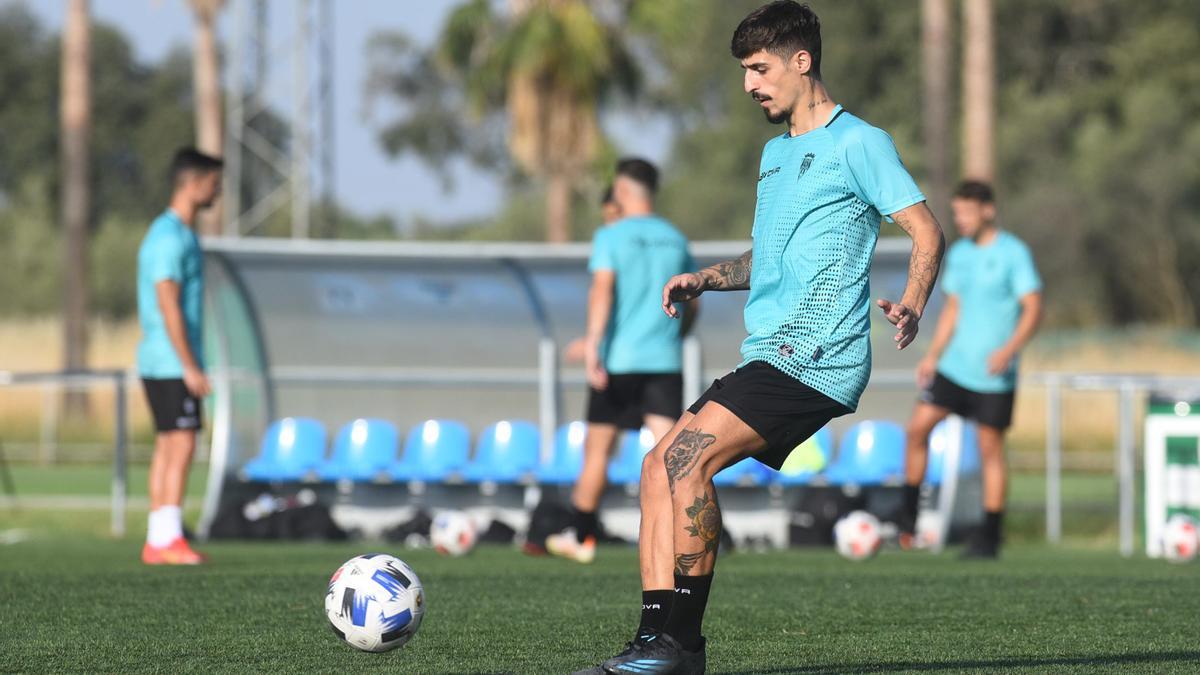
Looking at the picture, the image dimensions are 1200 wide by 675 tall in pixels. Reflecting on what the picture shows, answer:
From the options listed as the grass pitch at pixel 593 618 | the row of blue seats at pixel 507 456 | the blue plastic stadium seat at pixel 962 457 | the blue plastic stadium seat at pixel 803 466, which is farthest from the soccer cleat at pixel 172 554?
the blue plastic stadium seat at pixel 962 457

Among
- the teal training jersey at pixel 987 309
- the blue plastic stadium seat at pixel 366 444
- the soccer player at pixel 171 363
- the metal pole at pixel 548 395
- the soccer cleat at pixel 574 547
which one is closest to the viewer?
the soccer player at pixel 171 363

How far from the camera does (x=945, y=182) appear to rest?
21656mm

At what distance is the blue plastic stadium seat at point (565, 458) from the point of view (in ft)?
45.4

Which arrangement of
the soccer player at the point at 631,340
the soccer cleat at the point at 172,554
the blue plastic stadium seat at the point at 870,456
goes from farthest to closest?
the blue plastic stadium seat at the point at 870,456
the soccer player at the point at 631,340
the soccer cleat at the point at 172,554

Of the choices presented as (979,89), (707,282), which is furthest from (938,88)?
(707,282)

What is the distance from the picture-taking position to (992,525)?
1159 centimetres

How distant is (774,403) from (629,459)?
28.8 ft

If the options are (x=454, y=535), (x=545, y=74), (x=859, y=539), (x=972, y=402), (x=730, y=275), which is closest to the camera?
(x=730, y=275)

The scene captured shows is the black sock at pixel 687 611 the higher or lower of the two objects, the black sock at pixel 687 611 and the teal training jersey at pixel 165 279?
the lower

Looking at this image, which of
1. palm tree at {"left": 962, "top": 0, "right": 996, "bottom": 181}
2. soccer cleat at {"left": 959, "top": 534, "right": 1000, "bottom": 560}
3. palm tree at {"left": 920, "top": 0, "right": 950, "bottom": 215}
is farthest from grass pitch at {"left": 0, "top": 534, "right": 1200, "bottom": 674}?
palm tree at {"left": 962, "top": 0, "right": 996, "bottom": 181}

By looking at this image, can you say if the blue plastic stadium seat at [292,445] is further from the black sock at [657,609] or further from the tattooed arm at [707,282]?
the black sock at [657,609]

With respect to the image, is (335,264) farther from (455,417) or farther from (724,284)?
(724,284)

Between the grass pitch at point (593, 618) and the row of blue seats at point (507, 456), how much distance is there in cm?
276

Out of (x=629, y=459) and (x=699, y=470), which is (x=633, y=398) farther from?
(x=699, y=470)
